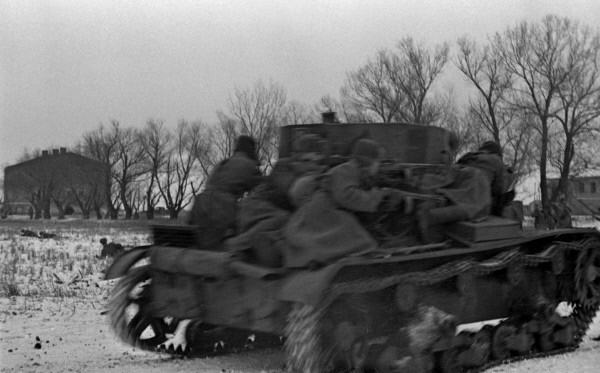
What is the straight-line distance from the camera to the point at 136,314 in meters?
8.96

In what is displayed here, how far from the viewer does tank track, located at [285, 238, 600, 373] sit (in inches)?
272

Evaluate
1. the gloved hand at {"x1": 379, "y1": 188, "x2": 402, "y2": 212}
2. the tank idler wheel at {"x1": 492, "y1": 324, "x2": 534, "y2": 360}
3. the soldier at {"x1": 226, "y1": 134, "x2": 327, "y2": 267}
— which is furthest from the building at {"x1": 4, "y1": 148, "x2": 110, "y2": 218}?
the gloved hand at {"x1": 379, "y1": 188, "x2": 402, "y2": 212}

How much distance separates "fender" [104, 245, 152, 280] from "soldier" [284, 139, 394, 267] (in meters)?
2.12

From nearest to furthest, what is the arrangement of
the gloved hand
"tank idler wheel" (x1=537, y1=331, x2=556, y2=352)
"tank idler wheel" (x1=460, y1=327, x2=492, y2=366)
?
1. the gloved hand
2. "tank idler wheel" (x1=460, y1=327, x2=492, y2=366)
3. "tank idler wheel" (x1=537, y1=331, x2=556, y2=352)

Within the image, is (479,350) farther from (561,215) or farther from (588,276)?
(561,215)

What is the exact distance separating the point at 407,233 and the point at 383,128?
1.49 metres

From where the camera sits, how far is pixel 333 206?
751 cm

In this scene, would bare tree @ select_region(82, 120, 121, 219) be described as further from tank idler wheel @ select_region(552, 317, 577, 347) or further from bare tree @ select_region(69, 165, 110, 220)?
tank idler wheel @ select_region(552, 317, 577, 347)

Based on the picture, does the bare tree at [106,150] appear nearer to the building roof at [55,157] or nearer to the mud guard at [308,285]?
the building roof at [55,157]

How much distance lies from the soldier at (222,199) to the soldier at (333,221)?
128 cm

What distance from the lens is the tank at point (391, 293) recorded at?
23.9ft

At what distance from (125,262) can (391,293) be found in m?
3.02

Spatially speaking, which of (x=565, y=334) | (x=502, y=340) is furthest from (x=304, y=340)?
(x=565, y=334)

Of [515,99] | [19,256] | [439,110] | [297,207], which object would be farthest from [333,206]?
[515,99]
